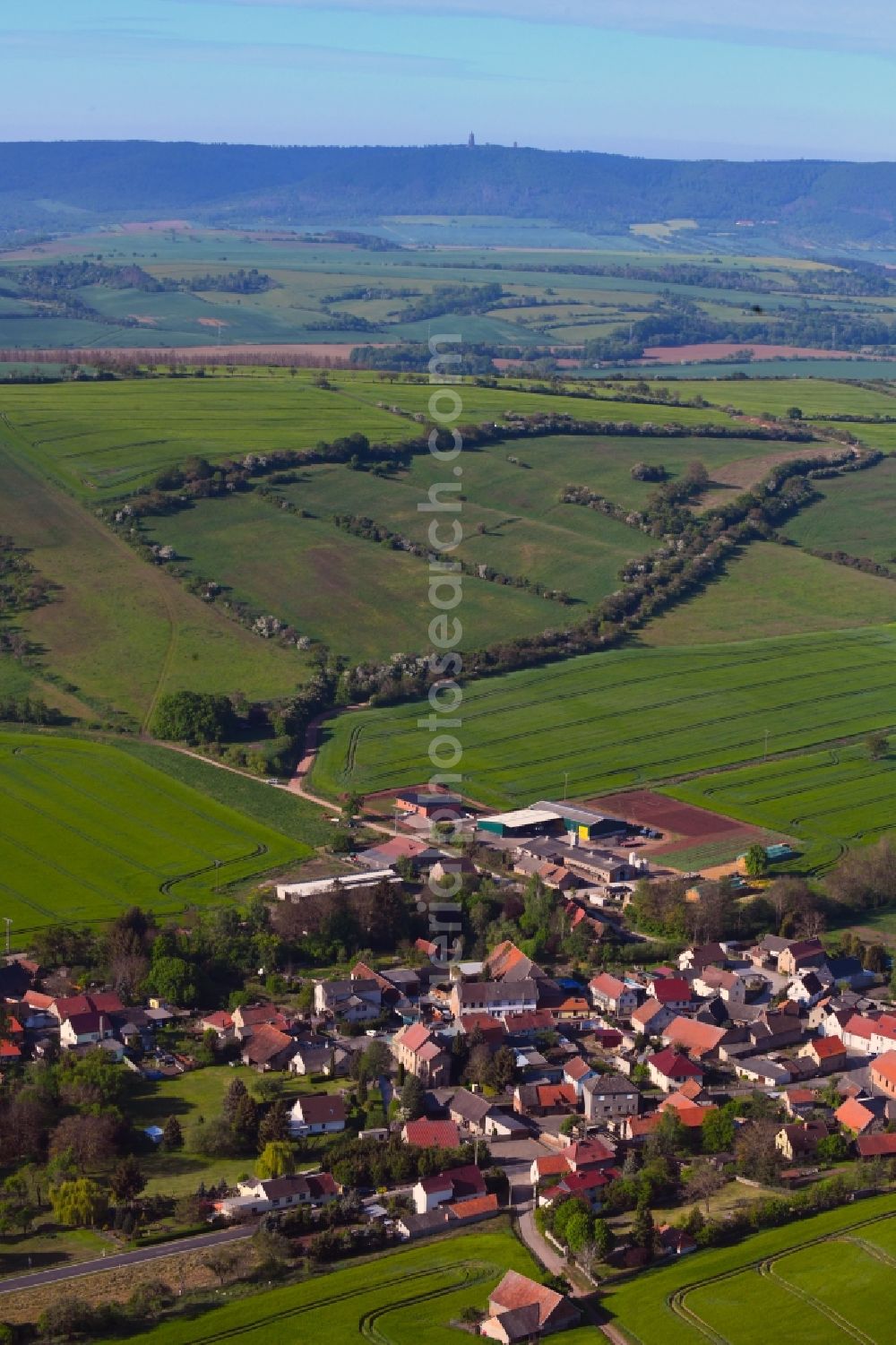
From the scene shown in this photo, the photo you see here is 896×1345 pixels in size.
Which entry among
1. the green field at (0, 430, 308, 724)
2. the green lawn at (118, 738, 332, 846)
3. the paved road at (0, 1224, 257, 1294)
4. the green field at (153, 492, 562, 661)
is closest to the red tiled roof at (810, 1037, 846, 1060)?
the paved road at (0, 1224, 257, 1294)

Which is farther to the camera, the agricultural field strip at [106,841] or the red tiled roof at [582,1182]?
the agricultural field strip at [106,841]

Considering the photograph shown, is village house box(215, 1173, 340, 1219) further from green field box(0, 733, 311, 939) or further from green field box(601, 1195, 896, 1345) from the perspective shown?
green field box(0, 733, 311, 939)

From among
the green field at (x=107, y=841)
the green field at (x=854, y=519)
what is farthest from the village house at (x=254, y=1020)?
the green field at (x=854, y=519)

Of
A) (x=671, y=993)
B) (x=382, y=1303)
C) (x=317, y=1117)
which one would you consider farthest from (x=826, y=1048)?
(x=382, y=1303)

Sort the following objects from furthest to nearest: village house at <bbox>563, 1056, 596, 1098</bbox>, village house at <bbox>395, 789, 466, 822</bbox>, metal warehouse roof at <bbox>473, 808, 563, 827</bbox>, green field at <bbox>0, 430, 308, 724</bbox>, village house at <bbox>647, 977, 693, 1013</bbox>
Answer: green field at <bbox>0, 430, 308, 724</bbox> < village house at <bbox>395, 789, 466, 822</bbox> < metal warehouse roof at <bbox>473, 808, 563, 827</bbox> < village house at <bbox>647, 977, 693, 1013</bbox> < village house at <bbox>563, 1056, 596, 1098</bbox>

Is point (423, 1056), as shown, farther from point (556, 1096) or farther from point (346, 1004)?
point (346, 1004)

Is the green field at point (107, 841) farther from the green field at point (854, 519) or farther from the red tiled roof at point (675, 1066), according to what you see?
the green field at point (854, 519)
